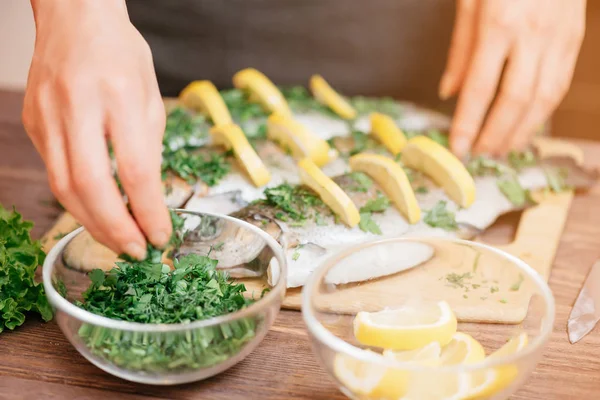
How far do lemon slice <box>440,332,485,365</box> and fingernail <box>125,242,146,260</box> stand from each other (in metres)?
0.46

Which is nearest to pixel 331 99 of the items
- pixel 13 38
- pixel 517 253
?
pixel 517 253

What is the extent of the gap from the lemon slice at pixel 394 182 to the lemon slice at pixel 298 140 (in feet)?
0.59

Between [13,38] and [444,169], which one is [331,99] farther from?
[13,38]

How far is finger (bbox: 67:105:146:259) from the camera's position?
100 centimetres

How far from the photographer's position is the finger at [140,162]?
102cm

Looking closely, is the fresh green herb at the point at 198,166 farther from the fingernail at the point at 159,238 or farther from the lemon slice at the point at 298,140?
the fingernail at the point at 159,238

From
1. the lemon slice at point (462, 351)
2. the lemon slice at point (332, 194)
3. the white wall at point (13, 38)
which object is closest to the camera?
the lemon slice at point (462, 351)

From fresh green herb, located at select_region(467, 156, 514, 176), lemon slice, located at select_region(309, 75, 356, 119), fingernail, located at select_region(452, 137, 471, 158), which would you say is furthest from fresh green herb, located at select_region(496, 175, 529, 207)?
lemon slice, located at select_region(309, 75, 356, 119)

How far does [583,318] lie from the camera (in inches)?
51.6

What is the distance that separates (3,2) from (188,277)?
10.7ft

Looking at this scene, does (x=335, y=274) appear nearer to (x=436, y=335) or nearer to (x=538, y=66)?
(x=436, y=335)

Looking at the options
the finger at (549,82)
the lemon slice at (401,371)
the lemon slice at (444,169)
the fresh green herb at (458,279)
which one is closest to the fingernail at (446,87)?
the finger at (549,82)

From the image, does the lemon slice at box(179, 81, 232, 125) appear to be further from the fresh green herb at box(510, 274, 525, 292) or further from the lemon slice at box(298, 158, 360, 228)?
the fresh green herb at box(510, 274, 525, 292)

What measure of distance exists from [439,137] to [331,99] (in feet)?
1.13
